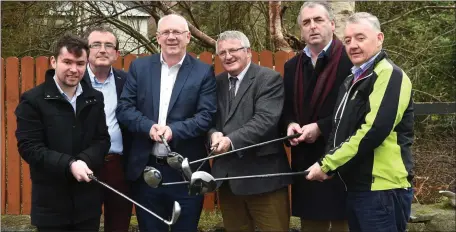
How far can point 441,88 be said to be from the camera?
9.50m

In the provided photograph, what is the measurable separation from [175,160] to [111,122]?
73 cm

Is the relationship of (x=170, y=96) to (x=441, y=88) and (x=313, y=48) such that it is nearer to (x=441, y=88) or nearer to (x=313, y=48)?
(x=313, y=48)

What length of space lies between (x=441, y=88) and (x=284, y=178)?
620 centimetres

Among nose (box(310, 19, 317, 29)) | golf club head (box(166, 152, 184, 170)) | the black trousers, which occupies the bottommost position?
the black trousers

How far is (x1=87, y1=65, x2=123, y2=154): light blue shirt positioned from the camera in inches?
167

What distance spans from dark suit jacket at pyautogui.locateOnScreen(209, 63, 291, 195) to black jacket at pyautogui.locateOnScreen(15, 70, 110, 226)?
898 millimetres

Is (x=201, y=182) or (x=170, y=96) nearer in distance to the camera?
(x=201, y=182)

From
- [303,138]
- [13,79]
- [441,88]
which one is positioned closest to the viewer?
[303,138]

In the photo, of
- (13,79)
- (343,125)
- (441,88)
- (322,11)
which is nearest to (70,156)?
(343,125)

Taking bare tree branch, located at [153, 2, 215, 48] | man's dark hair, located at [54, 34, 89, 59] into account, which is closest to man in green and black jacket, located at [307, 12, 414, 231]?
man's dark hair, located at [54, 34, 89, 59]

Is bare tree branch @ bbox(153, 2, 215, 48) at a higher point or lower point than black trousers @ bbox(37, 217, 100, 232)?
higher

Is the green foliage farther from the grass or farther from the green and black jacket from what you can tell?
the green and black jacket

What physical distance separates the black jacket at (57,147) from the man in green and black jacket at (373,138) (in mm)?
1488

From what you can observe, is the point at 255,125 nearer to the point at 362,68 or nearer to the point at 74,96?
the point at 362,68
